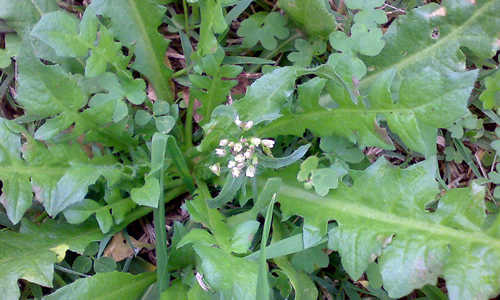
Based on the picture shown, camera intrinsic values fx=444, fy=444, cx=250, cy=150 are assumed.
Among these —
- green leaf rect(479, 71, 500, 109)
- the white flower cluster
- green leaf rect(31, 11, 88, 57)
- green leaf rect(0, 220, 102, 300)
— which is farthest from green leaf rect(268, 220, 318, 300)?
green leaf rect(479, 71, 500, 109)

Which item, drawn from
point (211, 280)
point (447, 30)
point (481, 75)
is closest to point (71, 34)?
point (211, 280)

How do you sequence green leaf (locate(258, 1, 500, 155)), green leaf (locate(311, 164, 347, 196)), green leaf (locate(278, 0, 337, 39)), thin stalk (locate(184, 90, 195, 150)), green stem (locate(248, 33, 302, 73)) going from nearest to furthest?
green leaf (locate(258, 1, 500, 155))
green leaf (locate(311, 164, 347, 196))
green leaf (locate(278, 0, 337, 39))
thin stalk (locate(184, 90, 195, 150))
green stem (locate(248, 33, 302, 73))

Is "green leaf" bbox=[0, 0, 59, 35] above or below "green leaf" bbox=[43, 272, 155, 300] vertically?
above

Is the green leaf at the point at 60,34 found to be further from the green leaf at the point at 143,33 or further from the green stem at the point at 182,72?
the green stem at the point at 182,72

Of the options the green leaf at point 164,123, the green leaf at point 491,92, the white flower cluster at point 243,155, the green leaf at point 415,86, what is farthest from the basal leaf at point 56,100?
the green leaf at point 491,92

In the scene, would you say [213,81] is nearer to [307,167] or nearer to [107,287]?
[307,167]

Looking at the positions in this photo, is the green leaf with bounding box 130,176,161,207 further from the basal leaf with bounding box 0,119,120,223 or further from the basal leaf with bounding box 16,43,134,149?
the basal leaf with bounding box 16,43,134,149
